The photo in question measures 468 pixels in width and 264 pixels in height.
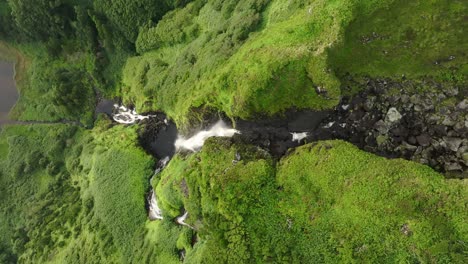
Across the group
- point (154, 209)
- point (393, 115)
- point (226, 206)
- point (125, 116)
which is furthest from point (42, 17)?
point (393, 115)

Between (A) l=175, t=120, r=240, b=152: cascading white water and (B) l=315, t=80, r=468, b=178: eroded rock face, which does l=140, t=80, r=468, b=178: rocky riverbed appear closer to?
(B) l=315, t=80, r=468, b=178: eroded rock face

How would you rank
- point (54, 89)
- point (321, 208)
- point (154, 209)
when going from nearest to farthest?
point (321, 208), point (154, 209), point (54, 89)

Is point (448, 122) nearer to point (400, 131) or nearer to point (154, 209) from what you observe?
point (400, 131)

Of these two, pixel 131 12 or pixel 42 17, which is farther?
pixel 42 17

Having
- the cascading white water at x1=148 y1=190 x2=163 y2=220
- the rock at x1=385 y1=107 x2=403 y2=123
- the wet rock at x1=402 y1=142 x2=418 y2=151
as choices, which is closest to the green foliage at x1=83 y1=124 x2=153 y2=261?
the cascading white water at x1=148 y1=190 x2=163 y2=220

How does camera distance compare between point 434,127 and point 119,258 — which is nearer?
point 434,127

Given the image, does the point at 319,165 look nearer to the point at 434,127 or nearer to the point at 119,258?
the point at 434,127

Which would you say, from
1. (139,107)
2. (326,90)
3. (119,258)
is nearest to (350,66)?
(326,90)
